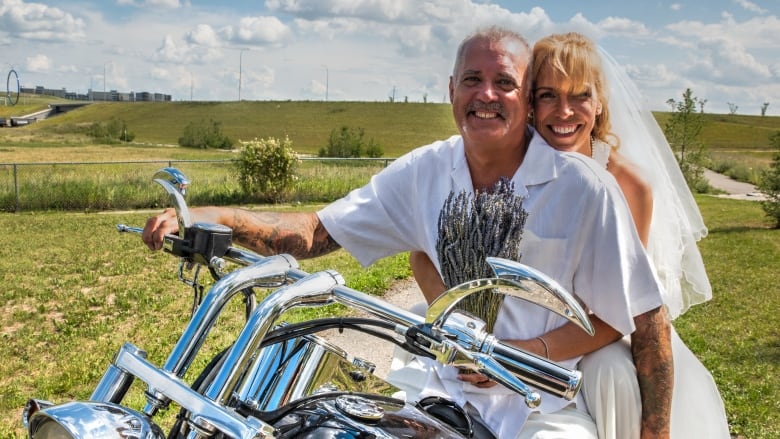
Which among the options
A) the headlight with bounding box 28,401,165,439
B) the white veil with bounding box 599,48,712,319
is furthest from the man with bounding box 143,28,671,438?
the white veil with bounding box 599,48,712,319

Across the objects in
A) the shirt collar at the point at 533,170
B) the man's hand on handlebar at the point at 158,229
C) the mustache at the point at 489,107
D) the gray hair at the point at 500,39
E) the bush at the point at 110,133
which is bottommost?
the bush at the point at 110,133

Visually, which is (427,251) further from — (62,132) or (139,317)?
(62,132)

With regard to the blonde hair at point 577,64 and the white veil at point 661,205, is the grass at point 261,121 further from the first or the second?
the blonde hair at point 577,64

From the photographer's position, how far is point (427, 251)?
8.49 ft

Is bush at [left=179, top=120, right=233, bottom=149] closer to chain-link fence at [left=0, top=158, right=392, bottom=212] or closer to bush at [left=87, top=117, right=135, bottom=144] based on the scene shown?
bush at [left=87, top=117, right=135, bottom=144]

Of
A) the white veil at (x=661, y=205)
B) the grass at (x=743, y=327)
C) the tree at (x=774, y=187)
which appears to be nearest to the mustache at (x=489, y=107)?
the white veil at (x=661, y=205)

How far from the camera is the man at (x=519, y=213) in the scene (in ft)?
7.15

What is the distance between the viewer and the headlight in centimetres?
104

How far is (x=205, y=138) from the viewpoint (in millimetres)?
72000

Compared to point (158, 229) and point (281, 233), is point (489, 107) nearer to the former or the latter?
point (281, 233)

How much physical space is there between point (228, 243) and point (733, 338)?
8.28 metres

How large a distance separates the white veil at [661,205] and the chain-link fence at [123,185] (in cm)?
1616

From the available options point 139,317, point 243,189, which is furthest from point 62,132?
point 139,317

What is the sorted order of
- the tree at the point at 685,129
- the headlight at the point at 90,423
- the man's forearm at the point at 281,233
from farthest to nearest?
the tree at the point at 685,129 → the man's forearm at the point at 281,233 → the headlight at the point at 90,423
